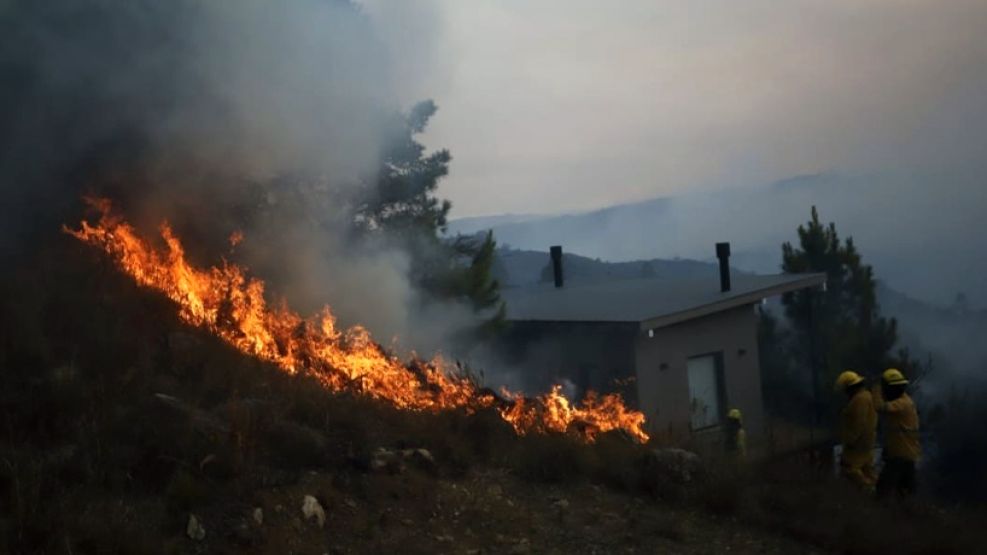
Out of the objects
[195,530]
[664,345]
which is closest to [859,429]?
[195,530]

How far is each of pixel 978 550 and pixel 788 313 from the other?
1324 centimetres

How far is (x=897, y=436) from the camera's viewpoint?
941 cm

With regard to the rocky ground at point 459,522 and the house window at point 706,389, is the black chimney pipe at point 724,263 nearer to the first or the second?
the house window at point 706,389

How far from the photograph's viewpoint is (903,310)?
39469 mm

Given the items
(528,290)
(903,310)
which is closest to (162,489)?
(528,290)

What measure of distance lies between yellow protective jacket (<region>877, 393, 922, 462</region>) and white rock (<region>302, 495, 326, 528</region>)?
589 cm

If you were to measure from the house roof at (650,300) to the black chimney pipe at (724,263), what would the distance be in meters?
0.16

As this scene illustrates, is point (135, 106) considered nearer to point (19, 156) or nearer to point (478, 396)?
point (19, 156)

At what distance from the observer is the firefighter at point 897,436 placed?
932 centimetres

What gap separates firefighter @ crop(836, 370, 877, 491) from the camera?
30.2 feet

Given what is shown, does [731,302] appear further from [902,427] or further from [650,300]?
[902,427]

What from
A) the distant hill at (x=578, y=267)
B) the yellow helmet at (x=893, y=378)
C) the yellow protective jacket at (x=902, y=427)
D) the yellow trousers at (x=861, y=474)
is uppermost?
the distant hill at (x=578, y=267)

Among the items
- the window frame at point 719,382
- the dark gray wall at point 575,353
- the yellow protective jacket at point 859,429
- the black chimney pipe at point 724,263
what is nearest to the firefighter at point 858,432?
the yellow protective jacket at point 859,429

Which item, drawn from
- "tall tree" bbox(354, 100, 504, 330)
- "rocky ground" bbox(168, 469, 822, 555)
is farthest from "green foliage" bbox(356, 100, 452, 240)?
"rocky ground" bbox(168, 469, 822, 555)
